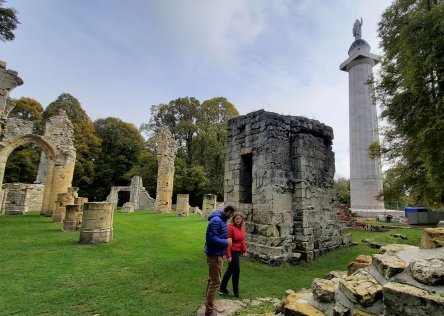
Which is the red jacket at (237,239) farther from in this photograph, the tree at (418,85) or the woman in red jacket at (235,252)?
the tree at (418,85)

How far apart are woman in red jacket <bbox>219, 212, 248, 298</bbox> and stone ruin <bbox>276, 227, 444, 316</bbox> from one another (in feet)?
4.42

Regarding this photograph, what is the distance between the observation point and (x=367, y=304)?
8.46 feet

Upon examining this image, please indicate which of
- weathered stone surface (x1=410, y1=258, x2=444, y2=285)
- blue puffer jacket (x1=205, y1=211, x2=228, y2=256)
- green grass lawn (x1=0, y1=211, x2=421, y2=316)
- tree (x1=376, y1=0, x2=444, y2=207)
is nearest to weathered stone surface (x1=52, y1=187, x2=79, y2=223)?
green grass lawn (x1=0, y1=211, x2=421, y2=316)

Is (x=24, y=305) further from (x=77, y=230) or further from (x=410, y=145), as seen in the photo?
(x=410, y=145)

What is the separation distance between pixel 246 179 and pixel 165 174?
614 inches

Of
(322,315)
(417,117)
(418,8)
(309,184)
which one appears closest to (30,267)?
(322,315)

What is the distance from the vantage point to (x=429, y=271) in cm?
242

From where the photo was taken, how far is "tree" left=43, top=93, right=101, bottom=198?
31.5 metres

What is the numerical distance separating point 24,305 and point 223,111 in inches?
1242

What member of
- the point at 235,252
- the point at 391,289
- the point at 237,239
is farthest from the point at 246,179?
the point at 391,289

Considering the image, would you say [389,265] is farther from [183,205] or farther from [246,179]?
[183,205]

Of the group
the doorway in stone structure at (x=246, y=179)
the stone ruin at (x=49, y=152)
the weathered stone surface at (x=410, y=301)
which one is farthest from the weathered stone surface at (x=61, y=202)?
the weathered stone surface at (x=410, y=301)

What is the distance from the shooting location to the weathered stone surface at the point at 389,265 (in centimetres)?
272

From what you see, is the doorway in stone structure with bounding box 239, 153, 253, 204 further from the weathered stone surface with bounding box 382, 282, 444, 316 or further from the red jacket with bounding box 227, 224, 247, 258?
the weathered stone surface with bounding box 382, 282, 444, 316
